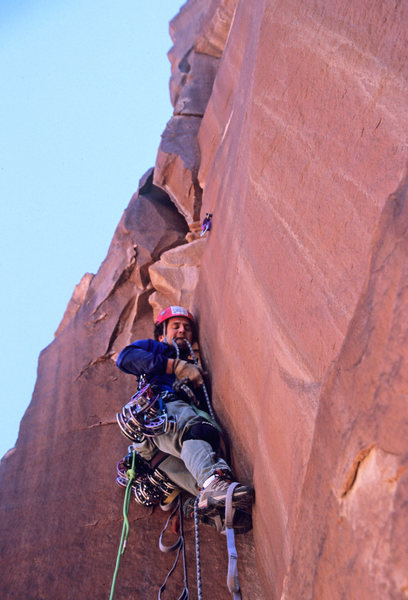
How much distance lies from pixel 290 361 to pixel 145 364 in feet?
5.76

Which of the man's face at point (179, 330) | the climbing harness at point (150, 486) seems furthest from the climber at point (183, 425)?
the climbing harness at point (150, 486)

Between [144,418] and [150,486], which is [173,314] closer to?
[144,418]

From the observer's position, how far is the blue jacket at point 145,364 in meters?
3.95

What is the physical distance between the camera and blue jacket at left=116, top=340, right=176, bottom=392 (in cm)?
395

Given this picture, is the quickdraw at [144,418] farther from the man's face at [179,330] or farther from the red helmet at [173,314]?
the red helmet at [173,314]

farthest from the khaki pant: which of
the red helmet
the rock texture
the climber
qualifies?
the red helmet

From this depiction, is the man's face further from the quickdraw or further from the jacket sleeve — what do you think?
the quickdraw

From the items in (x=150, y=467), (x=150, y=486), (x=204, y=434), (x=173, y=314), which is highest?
(x=173, y=314)

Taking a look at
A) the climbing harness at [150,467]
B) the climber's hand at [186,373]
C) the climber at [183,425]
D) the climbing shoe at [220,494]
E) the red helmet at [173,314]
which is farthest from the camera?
the red helmet at [173,314]

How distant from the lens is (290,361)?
2447 millimetres

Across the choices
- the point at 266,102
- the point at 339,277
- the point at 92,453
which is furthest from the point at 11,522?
the point at 266,102

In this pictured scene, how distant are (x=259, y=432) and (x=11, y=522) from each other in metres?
2.51

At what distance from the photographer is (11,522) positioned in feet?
13.5

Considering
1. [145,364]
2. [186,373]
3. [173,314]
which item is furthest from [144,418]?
[173,314]
